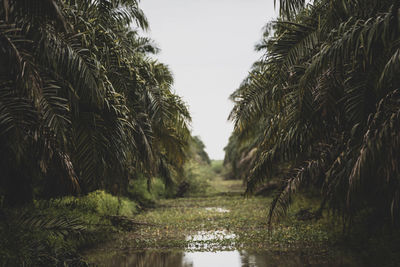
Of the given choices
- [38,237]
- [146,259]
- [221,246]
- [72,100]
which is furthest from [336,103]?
[38,237]

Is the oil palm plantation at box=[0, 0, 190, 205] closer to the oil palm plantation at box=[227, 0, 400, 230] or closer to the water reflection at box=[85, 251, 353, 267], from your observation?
the water reflection at box=[85, 251, 353, 267]

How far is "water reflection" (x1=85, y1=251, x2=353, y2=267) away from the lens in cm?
691

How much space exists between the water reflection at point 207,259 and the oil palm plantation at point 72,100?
1.96m

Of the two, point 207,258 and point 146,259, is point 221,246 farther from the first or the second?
point 146,259

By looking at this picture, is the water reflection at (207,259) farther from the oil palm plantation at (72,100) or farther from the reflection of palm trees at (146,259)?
the oil palm plantation at (72,100)

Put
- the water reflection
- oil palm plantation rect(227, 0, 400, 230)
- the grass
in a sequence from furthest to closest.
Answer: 1. the grass
2. the water reflection
3. oil palm plantation rect(227, 0, 400, 230)

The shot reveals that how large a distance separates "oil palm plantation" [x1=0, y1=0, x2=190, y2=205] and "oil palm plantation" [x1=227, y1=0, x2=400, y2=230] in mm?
2371

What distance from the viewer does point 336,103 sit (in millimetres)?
5574

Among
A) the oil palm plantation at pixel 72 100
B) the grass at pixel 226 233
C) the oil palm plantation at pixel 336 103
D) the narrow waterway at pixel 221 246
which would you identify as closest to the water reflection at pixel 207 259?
the narrow waterway at pixel 221 246

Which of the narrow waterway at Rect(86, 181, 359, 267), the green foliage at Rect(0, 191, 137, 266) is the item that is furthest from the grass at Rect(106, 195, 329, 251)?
the green foliage at Rect(0, 191, 137, 266)

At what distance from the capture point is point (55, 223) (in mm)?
6207

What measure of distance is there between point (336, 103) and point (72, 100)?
4114 millimetres

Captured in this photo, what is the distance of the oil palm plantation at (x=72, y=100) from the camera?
422 cm

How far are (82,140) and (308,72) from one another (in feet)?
12.0
